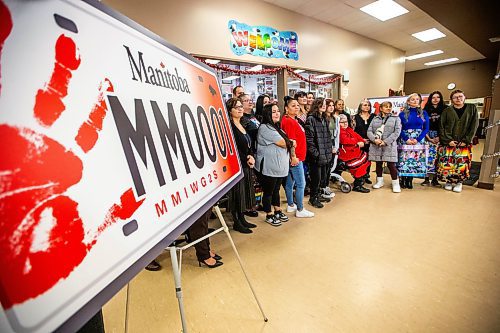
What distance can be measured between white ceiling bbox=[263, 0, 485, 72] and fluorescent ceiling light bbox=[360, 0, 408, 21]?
0.33 ft

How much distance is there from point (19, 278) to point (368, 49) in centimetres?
803

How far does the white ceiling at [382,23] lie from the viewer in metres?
4.55

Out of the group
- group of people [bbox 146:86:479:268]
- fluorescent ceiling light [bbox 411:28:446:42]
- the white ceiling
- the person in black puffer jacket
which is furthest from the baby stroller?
fluorescent ceiling light [bbox 411:28:446:42]

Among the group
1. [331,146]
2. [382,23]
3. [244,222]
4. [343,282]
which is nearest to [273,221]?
[244,222]

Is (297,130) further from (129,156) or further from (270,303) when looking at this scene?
(129,156)

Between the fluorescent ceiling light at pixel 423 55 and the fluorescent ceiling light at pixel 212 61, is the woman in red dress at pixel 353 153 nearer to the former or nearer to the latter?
the fluorescent ceiling light at pixel 212 61

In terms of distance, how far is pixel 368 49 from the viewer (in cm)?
661

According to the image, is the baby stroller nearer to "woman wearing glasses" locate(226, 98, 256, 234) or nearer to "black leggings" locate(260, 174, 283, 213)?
"black leggings" locate(260, 174, 283, 213)

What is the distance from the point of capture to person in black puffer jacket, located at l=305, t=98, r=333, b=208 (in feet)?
9.58

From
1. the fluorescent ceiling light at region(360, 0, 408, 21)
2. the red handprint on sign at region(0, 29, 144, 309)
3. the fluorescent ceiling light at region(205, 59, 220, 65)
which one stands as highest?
the fluorescent ceiling light at region(360, 0, 408, 21)

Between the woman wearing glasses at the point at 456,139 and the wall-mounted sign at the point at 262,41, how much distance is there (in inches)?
112

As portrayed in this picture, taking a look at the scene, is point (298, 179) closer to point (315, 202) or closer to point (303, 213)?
point (303, 213)

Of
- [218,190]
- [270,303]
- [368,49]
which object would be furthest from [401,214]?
[368,49]

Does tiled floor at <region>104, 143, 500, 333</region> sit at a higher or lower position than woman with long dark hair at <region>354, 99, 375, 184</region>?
lower
